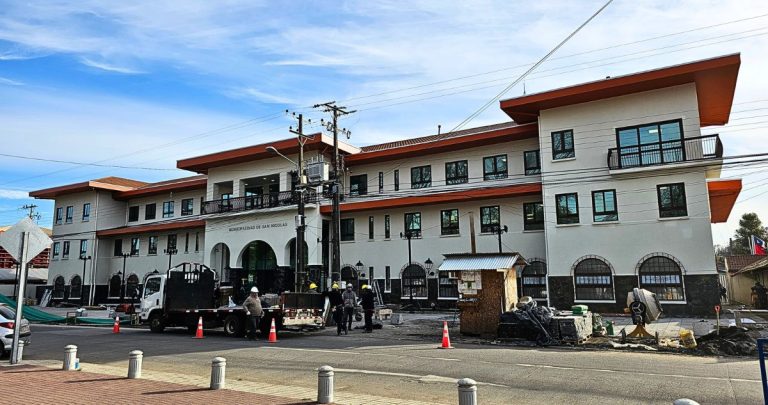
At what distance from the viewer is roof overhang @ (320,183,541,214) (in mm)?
28234

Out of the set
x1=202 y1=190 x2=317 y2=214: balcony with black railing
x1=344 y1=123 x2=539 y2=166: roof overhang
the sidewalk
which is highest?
x1=344 y1=123 x2=539 y2=166: roof overhang

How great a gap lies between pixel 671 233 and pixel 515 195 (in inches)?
308

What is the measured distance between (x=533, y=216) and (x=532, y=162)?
9.90ft

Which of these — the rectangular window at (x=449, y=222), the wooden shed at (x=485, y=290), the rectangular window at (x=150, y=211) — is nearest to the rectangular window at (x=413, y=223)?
the rectangular window at (x=449, y=222)

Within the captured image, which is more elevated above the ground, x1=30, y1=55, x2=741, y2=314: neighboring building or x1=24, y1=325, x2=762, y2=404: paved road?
x1=30, y1=55, x2=741, y2=314: neighboring building

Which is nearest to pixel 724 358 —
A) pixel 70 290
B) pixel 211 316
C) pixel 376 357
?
pixel 376 357

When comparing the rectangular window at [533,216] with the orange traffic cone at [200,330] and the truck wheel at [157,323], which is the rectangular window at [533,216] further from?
the truck wheel at [157,323]

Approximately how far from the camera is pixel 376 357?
41.1 ft

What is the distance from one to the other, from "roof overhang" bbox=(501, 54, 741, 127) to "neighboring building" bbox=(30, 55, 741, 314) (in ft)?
0.24

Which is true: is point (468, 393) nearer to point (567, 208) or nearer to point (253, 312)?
point (253, 312)

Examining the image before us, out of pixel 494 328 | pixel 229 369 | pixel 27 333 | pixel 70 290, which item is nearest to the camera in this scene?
pixel 229 369

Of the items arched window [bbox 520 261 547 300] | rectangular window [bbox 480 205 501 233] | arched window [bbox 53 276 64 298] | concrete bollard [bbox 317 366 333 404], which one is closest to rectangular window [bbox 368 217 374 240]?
rectangular window [bbox 480 205 501 233]

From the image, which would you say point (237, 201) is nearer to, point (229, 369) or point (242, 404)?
point (229, 369)

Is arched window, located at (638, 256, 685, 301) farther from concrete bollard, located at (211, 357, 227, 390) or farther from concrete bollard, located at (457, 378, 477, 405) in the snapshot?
concrete bollard, located at (211, 357, 227, 390)
